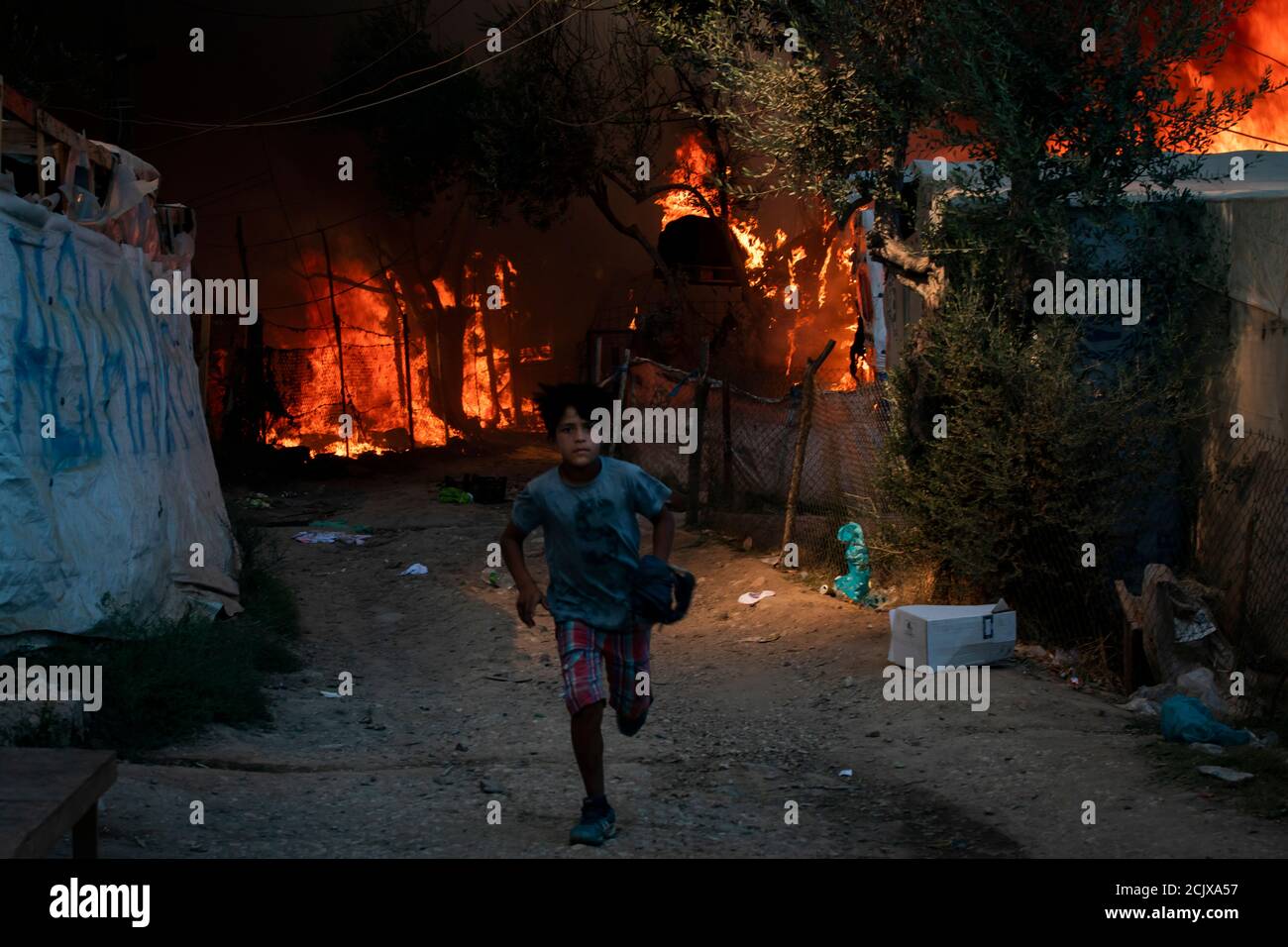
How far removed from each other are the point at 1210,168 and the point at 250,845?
10.6 m

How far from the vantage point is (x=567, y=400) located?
16.7ft

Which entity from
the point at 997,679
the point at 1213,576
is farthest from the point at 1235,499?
the point at 997,679

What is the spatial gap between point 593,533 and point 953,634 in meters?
3.78

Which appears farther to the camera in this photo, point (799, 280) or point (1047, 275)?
point (799, 280)

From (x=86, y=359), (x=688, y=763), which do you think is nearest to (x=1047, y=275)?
(x=688, y=763)

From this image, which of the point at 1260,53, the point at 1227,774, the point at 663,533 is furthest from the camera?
the point at 1260,53

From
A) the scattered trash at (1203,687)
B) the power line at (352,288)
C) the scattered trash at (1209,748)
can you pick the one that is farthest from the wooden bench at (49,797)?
the power line at (352,288)

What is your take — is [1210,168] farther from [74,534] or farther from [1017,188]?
[74,534]

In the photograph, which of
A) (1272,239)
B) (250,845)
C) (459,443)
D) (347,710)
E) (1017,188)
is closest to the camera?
(250,845)

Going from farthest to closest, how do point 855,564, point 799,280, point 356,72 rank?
point 799,280 → point 356,72 → point 855,564

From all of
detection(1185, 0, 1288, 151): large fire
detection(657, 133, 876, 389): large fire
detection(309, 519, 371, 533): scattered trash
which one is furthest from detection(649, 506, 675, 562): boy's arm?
detection(657, 133, 876, 389): large fire

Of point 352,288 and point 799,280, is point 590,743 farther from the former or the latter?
point 352,288

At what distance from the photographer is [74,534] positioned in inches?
295

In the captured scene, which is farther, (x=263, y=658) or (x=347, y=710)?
(x=263, y=658)
